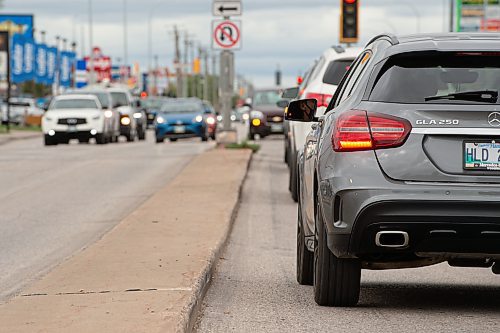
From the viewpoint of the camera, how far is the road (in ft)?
41.7

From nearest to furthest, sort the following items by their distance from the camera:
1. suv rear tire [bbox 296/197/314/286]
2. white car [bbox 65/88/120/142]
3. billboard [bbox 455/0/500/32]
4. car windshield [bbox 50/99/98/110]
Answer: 1. suv rear tire [bbox 296/197/314/286]
2. car windshield [bbox 50/99/98/110]
3. white car [bbox 65/88/120/142]
4. billboard [bbox 455/0/500/32]

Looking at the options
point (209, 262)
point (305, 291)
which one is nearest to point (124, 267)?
point (209, 262)

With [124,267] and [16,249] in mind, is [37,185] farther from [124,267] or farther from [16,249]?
[124,267]

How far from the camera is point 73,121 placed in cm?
4091

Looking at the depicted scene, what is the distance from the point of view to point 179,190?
18.5 meters

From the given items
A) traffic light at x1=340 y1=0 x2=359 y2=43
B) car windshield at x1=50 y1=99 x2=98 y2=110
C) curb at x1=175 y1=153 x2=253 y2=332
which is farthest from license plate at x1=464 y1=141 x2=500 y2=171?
car windshield at x1=50 y1=99 x2=98 y2=110

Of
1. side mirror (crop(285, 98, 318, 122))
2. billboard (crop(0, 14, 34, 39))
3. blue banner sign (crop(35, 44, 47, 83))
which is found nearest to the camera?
side mirror (crop(285, 98, 318, 122))

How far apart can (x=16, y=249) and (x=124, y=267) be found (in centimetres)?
350

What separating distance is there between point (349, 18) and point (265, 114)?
34.6 feet

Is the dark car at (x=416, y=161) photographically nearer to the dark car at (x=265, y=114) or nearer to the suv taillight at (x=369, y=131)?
the suv taillight at (x=369, y=131)

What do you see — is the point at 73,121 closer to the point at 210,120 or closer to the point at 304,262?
the point at 210,120

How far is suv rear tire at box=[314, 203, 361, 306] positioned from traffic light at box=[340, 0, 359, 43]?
23207mm

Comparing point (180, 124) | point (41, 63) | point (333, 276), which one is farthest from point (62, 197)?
point (41, 63)

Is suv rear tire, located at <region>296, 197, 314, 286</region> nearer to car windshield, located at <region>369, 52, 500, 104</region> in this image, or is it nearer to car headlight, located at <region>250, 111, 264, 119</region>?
car windshield, located at <region>369, 52, 500, 104</region>
